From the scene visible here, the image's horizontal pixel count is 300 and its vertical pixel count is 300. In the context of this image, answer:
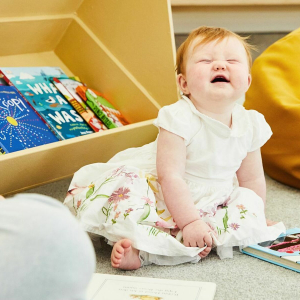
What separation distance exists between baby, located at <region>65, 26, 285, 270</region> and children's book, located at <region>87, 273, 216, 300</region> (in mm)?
55

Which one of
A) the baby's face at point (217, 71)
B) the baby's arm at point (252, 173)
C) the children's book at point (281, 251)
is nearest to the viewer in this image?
the children's book at point (281, 251)

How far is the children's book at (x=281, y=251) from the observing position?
95 centimetres

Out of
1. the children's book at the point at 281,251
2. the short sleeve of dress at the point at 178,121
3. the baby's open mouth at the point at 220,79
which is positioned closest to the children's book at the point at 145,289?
the children's book at the point at 281,251

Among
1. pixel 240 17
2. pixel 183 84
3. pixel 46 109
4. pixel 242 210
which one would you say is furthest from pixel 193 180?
pixel 240 17

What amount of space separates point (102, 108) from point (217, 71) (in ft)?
2.01

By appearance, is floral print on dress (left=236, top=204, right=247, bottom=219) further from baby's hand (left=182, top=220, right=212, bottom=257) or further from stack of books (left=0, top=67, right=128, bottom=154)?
stack of books (left=0, top=67, right=128, bottom=154)

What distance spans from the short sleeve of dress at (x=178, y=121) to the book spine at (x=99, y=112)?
49 cm

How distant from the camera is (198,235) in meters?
0.96

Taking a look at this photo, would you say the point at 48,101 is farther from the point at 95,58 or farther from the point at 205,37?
the point at 205,37

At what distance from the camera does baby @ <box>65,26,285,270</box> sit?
0.96 meters

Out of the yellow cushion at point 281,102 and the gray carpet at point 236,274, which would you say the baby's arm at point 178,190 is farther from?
the yellow cushion at point 281,102

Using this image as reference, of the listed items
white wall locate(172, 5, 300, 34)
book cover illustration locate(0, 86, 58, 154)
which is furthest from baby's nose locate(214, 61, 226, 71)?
white wall locate(172, 5, 300, 34)

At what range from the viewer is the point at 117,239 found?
967 mm

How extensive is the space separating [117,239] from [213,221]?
0.22 metres
